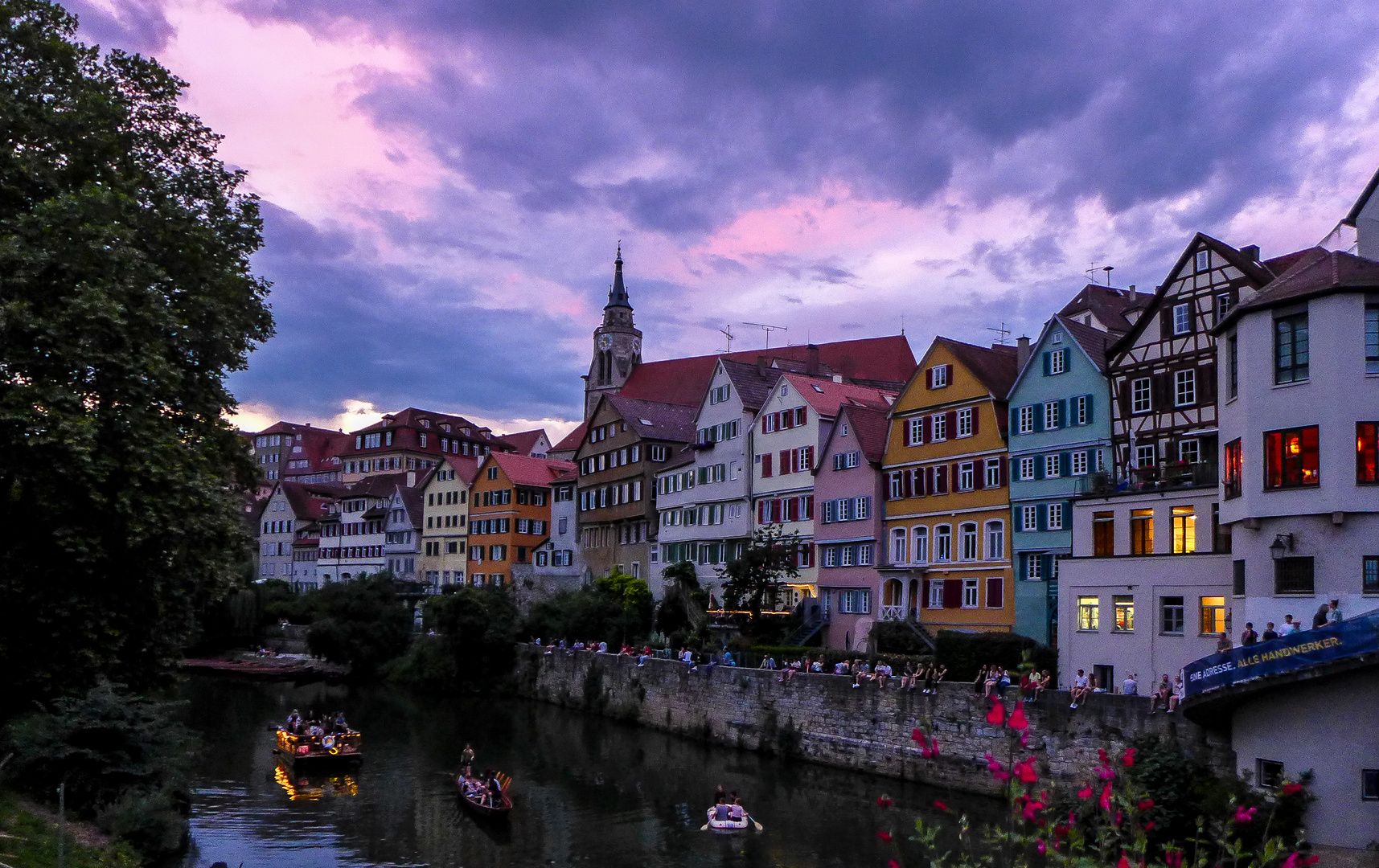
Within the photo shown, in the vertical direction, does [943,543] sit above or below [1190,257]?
below

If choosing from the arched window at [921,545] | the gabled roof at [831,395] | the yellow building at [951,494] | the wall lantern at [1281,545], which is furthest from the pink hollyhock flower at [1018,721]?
the gabled roof at [831,395]

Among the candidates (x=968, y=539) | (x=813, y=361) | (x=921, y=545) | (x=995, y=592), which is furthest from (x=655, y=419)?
(x=995, y=592)

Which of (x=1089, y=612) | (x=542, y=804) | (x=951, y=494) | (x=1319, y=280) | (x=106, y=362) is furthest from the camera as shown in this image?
(x=951, y=494)

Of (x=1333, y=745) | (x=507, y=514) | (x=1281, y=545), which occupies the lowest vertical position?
(x=1333, y=745)

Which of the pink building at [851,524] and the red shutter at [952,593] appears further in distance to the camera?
the pink building at [851,524]

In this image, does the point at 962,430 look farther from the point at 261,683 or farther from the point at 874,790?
the point at 261,683

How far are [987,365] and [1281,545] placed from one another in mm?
19770

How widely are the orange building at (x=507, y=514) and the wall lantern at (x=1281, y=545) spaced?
54.6m

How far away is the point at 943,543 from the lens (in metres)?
44.3

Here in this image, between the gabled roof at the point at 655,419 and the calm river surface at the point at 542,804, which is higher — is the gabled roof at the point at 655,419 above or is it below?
above

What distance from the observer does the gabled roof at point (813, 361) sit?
8000cm

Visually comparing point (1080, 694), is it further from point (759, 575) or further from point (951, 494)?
point (759, 575)

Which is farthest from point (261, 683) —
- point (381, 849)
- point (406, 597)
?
point (381, 849)

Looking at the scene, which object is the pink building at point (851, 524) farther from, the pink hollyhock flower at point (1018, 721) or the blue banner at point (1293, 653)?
the pink hollyhock flower at point (1018, 721)
